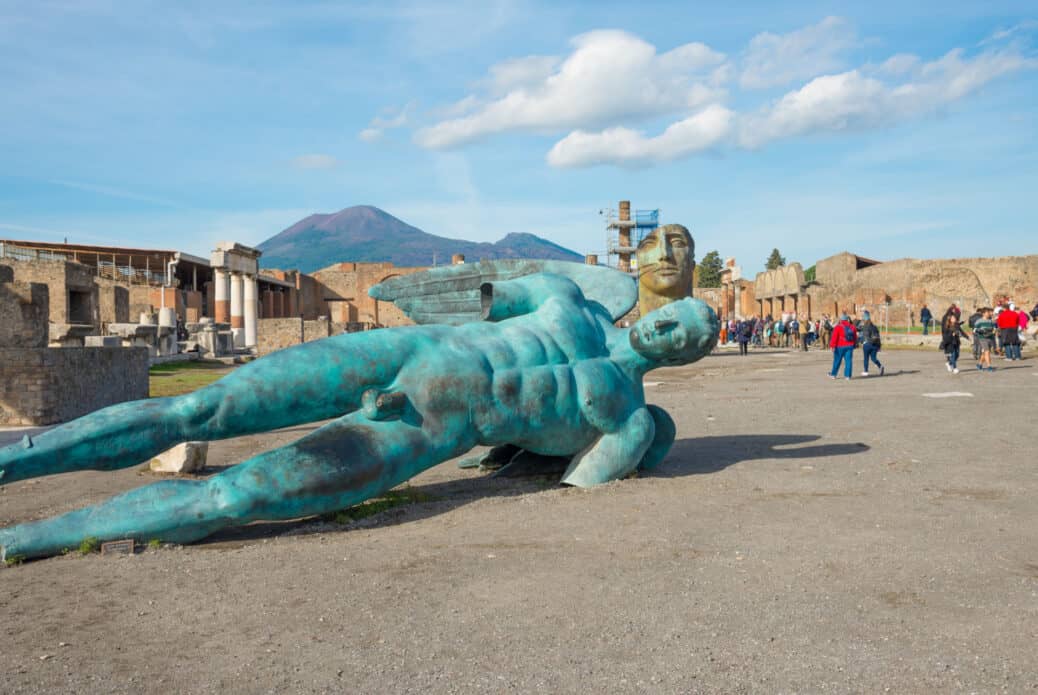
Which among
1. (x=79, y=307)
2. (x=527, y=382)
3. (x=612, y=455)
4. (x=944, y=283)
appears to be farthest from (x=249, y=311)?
(x=527, y=382)

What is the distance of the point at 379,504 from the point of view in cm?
428

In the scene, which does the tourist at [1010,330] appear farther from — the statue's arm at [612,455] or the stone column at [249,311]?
the stone column at [249,311]

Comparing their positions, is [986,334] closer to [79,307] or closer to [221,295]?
[79,307]

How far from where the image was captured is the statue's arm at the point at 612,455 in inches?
179

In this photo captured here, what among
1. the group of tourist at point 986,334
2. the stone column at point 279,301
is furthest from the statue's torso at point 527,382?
the stone column at point 279,301

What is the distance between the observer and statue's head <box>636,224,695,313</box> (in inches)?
623

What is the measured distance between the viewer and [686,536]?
143 inches

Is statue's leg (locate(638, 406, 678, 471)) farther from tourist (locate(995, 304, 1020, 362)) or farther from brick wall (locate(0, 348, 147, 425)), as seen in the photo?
tourist (locate(995, 304, 1020, 362))

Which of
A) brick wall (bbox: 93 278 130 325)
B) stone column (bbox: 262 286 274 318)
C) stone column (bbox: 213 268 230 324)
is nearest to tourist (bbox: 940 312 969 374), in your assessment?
brick wall (bbox: 93 278 130 325)

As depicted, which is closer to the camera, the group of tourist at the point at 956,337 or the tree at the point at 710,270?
the group of tourist at the point at 956,337

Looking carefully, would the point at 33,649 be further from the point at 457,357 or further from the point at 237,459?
the point at 237,459

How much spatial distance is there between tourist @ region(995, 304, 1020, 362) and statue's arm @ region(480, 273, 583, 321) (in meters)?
14.8

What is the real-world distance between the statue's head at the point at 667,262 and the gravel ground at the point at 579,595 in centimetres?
1106

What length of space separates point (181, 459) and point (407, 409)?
2.38 meters
